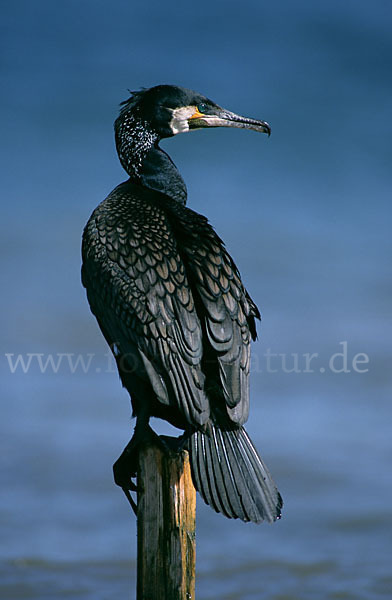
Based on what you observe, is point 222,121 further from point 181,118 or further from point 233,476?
point 233,476

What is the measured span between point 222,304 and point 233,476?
0.82m

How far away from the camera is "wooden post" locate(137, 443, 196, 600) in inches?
130

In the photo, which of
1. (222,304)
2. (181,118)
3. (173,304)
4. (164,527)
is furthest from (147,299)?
(181,118)

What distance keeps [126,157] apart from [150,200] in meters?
0.51

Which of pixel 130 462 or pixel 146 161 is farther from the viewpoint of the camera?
pixel 146 161

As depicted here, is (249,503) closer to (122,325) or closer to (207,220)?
(122,325)

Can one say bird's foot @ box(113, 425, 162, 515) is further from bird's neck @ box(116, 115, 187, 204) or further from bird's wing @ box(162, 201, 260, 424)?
bird's neck @ box(116, 115, 187, 204)

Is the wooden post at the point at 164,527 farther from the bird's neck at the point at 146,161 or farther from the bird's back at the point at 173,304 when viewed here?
the bird's neck at the point at 146,161

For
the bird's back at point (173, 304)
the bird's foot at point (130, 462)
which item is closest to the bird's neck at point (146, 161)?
the bird's back at point (173, 304)

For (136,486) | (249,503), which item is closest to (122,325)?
(136,486)

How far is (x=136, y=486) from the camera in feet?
11.4

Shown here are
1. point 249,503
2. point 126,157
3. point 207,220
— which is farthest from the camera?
point 126,157

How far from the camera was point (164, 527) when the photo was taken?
332cm

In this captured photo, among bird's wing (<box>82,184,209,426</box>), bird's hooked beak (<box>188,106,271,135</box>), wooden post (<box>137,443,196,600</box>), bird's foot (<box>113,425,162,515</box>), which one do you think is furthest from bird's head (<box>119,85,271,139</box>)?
wooden post (<box>137,443,196,600</box>)
